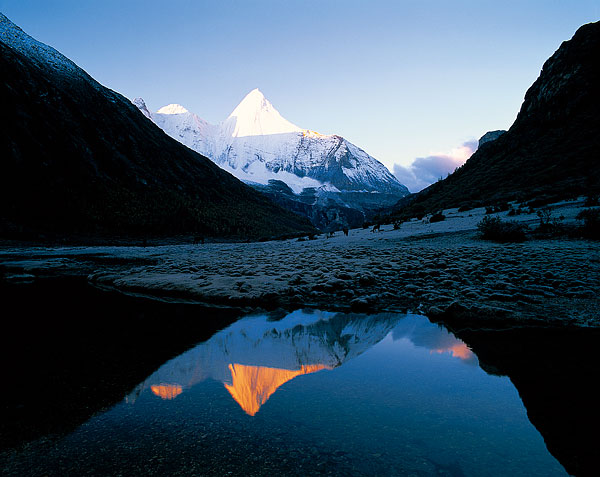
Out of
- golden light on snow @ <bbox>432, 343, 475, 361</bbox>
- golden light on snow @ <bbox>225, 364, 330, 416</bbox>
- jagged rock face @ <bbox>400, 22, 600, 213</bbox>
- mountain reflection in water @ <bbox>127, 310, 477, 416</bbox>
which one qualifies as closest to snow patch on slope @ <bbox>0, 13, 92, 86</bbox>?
jagged rock face @ <bbox>400, 22, 600, 213</bbox>

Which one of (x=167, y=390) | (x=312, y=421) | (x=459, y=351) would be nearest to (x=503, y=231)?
(x=459, y=351)

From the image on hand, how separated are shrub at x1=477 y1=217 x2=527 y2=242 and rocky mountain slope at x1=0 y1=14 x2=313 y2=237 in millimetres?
41241

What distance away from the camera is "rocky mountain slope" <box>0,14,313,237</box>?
1677 inches

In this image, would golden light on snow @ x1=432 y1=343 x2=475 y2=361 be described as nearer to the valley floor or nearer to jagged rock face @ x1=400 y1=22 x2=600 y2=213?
the valley floor

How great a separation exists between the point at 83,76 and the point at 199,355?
91.8 meters

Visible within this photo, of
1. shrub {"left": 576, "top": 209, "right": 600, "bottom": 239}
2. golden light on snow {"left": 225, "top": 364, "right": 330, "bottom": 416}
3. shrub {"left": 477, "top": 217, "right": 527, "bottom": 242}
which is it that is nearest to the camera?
golden light on snow {"left": 225, "top": 364, "right": 330, "bottom": 416}

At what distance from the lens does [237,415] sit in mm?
2562

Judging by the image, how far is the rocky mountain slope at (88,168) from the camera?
140 feet

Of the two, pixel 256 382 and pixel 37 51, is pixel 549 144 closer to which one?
pixel 256 382

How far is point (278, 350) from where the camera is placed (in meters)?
4.11

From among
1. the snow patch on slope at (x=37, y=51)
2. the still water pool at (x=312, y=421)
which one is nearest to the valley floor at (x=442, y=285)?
the still water pool at (x=312, y=421)

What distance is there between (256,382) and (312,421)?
94 cm

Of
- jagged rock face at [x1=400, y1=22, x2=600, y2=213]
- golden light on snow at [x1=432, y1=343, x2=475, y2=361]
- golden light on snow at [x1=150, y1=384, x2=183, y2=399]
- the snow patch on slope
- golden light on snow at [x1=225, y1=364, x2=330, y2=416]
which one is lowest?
golden light on snow at [x1=225, y1=364, x2=330, y2=416]

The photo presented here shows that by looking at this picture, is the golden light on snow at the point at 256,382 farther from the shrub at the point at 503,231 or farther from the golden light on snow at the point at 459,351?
the shrub at the point at 503,231
